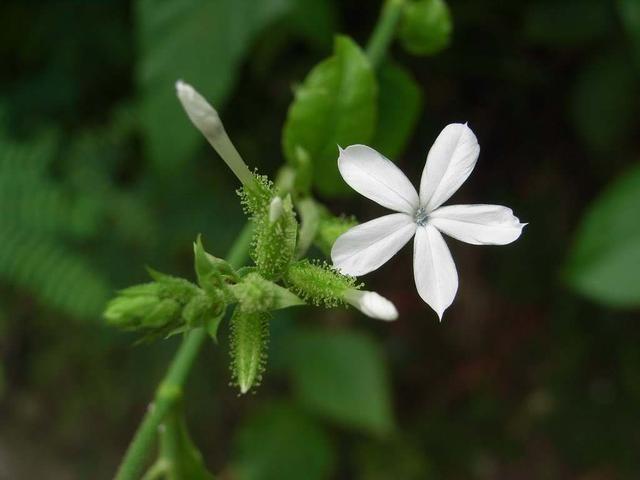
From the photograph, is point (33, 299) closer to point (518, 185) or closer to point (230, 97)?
point (230, 97)

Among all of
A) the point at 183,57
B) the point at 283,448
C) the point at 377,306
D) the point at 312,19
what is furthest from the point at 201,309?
the point at 283,448

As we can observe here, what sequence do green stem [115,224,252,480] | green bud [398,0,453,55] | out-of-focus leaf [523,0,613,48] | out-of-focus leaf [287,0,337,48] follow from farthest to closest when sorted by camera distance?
1. out-of-focus leaf [523,0,613,48]
2. out-of-focus leaf [287,0,337,48]
3. green bud [398,0,453,55]
4. green stem [115,224,252,480]

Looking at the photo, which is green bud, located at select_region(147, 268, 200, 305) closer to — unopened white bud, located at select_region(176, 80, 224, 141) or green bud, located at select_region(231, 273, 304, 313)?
green bud, located at select_region(231, 273, 304, 313)

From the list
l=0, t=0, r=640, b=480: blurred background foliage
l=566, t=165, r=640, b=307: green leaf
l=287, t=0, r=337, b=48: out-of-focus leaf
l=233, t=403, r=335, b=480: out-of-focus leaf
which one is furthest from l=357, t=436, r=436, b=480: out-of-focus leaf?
l=287, t=0, r=337, b=48: out-of-focus leaf

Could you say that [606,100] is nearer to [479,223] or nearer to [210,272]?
[479,223]

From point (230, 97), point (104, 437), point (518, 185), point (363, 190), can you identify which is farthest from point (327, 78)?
point (104, 437)

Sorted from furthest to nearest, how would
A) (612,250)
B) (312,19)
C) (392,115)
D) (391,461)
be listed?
(391,461), (312,19), (612,250), (392,115)
